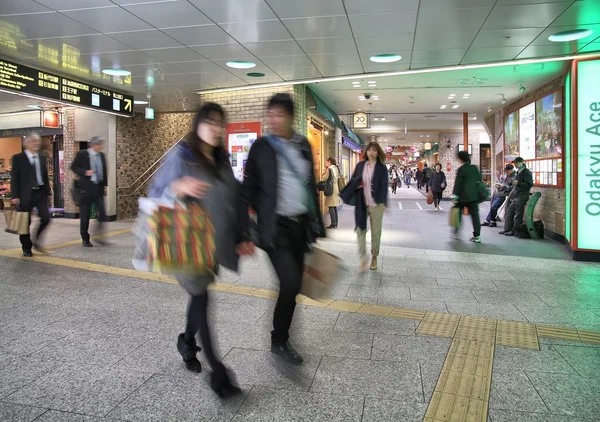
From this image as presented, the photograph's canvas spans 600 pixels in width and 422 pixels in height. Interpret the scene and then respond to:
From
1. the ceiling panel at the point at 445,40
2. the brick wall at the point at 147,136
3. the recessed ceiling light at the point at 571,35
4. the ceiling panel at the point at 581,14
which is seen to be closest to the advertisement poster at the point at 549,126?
the recessed ceiling light at the point at 571,35

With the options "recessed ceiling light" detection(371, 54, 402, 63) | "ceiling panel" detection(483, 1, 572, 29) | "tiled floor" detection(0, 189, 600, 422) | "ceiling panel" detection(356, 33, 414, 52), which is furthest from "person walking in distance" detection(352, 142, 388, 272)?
"recessed ceiling light" detection(371, 54, 402, 63)

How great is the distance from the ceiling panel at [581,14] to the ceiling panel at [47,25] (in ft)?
20.3

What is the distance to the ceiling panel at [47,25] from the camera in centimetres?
549

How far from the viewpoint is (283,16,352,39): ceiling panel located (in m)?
5.71

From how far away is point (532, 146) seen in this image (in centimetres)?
1055

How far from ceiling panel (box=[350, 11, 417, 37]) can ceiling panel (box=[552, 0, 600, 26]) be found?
73.2 inches

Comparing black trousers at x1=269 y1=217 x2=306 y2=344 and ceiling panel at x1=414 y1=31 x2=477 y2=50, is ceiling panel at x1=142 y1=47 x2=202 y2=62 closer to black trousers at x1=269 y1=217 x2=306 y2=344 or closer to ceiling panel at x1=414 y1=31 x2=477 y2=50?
ceiling panel at x1=414 y1=31 x2=477 y2=50

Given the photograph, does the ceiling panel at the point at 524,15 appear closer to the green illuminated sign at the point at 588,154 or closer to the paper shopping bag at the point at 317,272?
the green illuminated sign at the point at 588,154

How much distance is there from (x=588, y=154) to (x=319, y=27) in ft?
14.9

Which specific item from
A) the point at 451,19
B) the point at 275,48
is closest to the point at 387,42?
the point at 451,19

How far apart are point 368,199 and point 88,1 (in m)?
4.02

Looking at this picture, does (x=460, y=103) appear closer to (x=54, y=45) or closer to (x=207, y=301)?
(x=54, y=45)

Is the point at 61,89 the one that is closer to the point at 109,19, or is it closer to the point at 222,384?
the point at 109,19

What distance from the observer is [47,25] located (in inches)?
228
